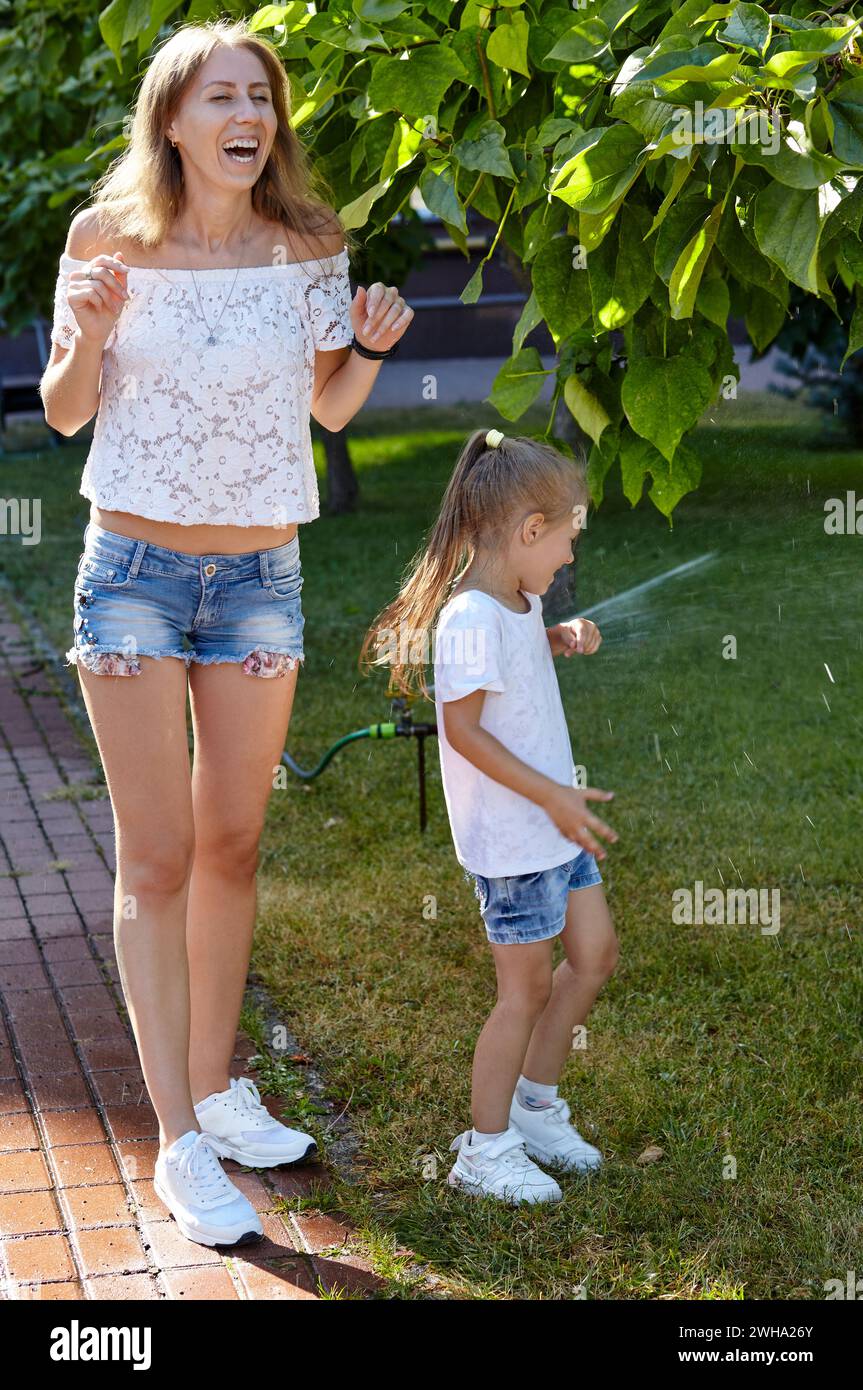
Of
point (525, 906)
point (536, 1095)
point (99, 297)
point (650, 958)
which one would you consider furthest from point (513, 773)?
point (650, 958)

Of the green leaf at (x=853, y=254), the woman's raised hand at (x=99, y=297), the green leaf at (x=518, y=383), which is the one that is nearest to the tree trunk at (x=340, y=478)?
the green leaf at (x=518, y=383)

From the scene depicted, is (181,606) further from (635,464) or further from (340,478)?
(340,478)

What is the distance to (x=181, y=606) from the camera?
2842mm

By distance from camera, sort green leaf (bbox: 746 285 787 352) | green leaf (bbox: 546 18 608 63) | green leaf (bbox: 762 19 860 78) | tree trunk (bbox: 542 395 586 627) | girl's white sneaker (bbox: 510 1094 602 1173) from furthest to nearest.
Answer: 1. tree trunk (bbox: 542 395 586 627)
2. green leaf (bbox: 746 285 787 352)
3. girl's white sneaker (bbox: 510 1094 602 1173)
4. green leaf (bbox: 546 18 608 63)
5. green leaf (bbox: 762 19 860 78)

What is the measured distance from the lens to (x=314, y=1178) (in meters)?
3.21

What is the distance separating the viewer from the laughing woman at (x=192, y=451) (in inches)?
107

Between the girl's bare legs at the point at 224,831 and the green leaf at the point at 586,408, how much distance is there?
822 millimetres

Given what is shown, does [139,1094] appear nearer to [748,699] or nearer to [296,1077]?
[296,1077]

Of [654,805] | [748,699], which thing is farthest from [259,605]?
[748,699]

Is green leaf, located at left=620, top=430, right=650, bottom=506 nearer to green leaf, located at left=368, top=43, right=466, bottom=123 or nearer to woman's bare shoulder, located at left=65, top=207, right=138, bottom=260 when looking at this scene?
green leaf, located at left=368, top=43, right=466, bottom=123

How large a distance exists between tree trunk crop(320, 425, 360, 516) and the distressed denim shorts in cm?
948

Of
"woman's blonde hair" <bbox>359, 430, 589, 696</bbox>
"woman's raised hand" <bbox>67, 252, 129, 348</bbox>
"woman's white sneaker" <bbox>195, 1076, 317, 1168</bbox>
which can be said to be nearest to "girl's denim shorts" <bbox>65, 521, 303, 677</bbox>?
"woman's blonde hair" <bbox>359, 430, 589, 696</bbox>

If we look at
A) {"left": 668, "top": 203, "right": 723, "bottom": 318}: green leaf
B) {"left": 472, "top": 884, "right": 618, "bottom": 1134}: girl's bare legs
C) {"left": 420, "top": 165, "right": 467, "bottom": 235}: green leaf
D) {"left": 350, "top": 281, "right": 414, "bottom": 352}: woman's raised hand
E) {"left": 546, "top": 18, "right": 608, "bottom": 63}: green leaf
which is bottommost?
{"left": 472, "top": 884, "right": 618, "bottom": 1134}: girl's bare legs

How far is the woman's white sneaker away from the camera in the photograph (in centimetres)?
322
